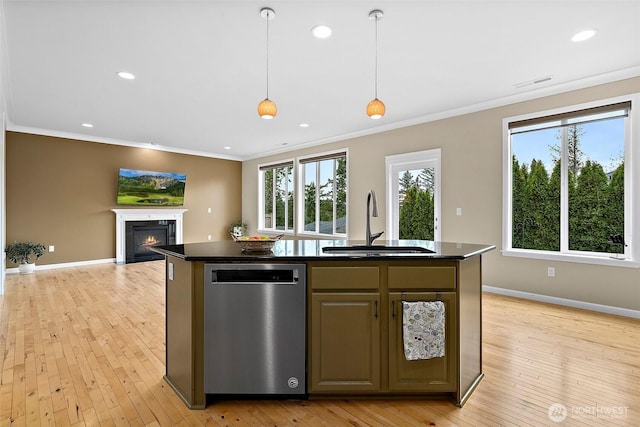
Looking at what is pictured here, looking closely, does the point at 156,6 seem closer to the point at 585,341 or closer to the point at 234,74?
the point at 234,74

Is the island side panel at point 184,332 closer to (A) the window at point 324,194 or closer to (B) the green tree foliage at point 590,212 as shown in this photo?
(B) the green tree foliage at point 590,212

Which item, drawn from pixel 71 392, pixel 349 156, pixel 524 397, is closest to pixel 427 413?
pixel 524 397

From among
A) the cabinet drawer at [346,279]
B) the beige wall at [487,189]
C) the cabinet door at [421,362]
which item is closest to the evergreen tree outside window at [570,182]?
the beige wall at [487,189]

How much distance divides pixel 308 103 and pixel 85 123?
4061 millimetres

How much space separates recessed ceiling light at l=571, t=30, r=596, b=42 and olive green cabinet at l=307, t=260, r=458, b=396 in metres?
2.55

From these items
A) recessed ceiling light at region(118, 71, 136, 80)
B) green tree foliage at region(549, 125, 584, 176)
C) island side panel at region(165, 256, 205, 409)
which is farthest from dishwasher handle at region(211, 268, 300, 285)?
green tree foliage at region(549, 125, 584, 176)

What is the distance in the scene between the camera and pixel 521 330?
10.7ft

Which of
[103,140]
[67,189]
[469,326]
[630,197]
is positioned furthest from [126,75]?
[630,197]

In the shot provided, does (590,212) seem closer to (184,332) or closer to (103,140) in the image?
(184,332)

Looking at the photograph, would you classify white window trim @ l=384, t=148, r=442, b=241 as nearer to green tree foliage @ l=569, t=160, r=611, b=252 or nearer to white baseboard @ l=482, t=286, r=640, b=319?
white baseboard @ l=482, t=286, r=640, b=319

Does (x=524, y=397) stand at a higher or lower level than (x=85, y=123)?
lower

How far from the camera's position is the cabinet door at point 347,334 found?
1.99m

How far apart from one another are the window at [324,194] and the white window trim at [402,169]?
113 cm

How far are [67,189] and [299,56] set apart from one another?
5852 millimetres
